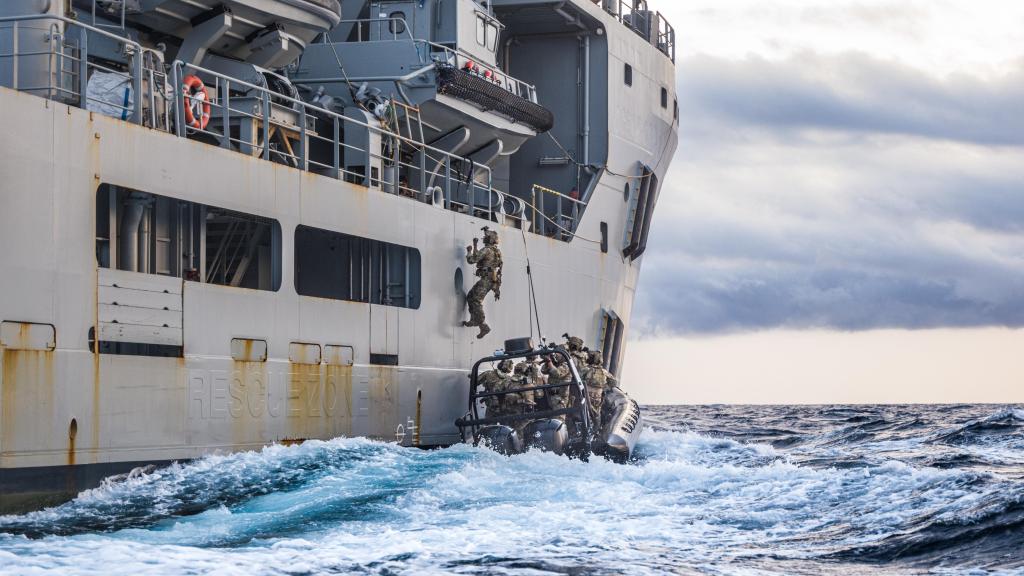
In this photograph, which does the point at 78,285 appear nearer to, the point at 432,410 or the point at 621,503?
the point at 621,503

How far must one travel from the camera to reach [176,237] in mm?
14531

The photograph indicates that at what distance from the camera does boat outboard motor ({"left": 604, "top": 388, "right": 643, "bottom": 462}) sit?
17.2 metres

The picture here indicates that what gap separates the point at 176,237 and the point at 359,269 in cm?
445

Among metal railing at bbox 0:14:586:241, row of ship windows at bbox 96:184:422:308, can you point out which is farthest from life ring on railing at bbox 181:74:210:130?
row of ship windows at bbox 96:184:422:308

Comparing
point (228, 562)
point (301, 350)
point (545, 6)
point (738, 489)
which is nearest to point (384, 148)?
point (301, 350)

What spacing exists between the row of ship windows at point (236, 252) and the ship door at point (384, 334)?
69 cm

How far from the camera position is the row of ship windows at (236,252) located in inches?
537

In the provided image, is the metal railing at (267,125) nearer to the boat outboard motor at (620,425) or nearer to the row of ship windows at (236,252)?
the row of ship windows at (236,252)

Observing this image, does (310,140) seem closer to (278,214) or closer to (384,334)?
(384,334)

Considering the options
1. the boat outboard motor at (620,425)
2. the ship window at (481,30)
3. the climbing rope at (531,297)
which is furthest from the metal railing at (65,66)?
the climbing rope at (531,297)

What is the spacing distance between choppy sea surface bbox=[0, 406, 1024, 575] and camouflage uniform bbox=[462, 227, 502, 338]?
3049mm

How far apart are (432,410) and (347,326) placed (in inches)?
106

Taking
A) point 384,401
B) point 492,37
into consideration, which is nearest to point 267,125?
point 384,401

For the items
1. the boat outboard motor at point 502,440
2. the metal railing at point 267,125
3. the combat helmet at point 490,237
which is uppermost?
the metal railing at point 267,125
